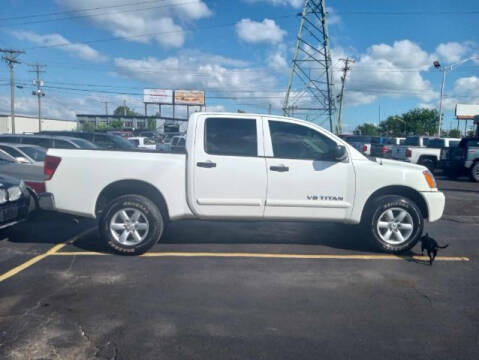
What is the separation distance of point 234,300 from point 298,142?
2.42 metres

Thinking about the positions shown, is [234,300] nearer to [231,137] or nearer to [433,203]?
[231,137]

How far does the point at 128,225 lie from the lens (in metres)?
5.14

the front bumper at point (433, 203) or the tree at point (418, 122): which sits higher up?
the tree at point (418, 122)

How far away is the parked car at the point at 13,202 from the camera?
5355 mm

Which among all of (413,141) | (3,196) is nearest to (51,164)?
(3,196)

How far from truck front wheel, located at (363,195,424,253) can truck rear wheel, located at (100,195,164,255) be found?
2.90 metres

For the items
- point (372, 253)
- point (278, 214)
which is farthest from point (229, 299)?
point (372, 253)

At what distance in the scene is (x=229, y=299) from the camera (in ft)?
12.8

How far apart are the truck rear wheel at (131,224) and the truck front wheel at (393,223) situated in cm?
290

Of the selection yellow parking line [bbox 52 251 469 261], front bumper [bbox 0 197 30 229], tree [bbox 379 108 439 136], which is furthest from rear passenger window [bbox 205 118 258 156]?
tree [bbox 379 108 439 136]

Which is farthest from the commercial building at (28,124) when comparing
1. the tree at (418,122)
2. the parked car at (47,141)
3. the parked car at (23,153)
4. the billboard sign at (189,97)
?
the tree at (418,122)

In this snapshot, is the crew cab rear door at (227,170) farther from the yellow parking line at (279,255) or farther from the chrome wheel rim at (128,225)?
the chrome wheel rim at (128,225)

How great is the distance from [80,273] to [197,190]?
5.67 ft

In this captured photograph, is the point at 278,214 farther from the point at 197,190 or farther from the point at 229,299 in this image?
the point at 229,299
